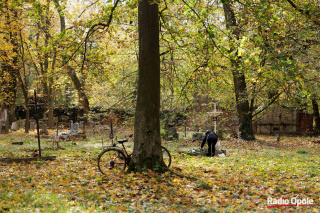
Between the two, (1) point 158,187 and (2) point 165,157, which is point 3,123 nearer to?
(2) point 165,157

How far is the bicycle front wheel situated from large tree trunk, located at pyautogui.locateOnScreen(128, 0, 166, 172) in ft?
1.59

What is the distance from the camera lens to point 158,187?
23.7 ft

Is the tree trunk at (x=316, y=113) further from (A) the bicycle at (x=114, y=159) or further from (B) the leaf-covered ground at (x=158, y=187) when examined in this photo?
(A) the bicycle at (x=114, y=159)

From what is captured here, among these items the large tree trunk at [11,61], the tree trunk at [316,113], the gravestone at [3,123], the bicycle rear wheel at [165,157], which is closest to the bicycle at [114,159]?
the bicycle rear wheel at [165,157]

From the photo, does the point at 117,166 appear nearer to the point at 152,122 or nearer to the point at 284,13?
the point at 152,122

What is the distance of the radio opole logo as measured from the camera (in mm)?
5949

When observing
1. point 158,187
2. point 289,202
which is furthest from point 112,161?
point 289,202

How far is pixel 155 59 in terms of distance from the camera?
8.39 metres

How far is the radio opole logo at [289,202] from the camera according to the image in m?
5.95

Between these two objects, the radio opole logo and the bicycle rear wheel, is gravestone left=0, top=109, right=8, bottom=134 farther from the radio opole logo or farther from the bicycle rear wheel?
the radio opole logo

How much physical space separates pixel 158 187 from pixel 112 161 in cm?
206

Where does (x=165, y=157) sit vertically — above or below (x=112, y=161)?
below

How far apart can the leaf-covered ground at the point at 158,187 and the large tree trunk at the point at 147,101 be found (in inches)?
18.5

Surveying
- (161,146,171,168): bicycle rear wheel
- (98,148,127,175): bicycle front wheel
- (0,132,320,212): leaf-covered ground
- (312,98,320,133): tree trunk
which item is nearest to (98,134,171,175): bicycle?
(98,148,127,175): bicycle front wheel
